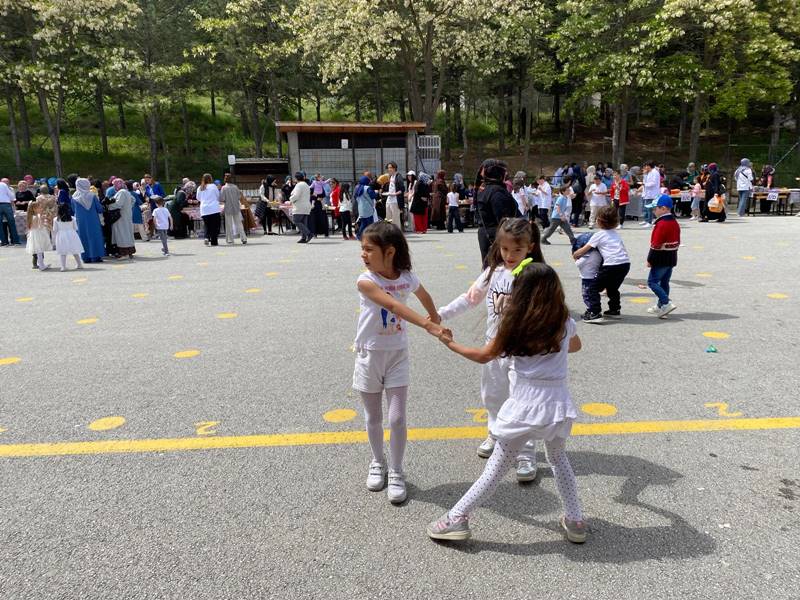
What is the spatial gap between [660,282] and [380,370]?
4994 millimetres

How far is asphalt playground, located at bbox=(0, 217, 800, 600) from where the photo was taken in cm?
263

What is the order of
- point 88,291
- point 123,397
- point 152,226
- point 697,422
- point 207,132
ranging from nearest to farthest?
point 697,422, point 123,397, point 88,291, point 152,226, point 207,132

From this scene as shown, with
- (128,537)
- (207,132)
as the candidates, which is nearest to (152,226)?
(128,537)

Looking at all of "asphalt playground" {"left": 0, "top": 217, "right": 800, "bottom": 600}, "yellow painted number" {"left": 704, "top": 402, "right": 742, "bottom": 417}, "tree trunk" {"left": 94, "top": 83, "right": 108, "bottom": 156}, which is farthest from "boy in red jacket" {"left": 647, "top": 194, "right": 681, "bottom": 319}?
"tree trunk" {"left": 94, "top": 83, "right": 108, "bottom": 156}

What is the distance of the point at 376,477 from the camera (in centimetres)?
335

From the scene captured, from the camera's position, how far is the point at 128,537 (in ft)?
9.57

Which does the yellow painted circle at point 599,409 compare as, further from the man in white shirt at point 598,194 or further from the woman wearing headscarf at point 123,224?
the man in white shirt at point 598,194

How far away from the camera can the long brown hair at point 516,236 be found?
11.1 ft

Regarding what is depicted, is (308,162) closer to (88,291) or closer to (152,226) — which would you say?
(152,226)

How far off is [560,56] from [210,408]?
2902 cm

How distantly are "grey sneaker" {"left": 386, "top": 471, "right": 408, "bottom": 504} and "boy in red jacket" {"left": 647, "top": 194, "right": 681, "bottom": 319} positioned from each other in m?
4.79

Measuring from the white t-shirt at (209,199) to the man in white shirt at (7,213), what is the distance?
485cm

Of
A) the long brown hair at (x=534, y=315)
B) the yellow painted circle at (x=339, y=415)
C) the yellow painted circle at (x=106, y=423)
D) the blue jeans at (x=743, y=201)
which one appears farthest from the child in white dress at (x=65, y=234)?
the blue jeans at (x=743, y=201)

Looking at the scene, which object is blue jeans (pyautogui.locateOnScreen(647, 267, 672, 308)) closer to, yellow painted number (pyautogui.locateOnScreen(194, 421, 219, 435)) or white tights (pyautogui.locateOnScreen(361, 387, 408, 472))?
white tights (pyautogui.locateOnScreen(361, 387, 408, 472))
